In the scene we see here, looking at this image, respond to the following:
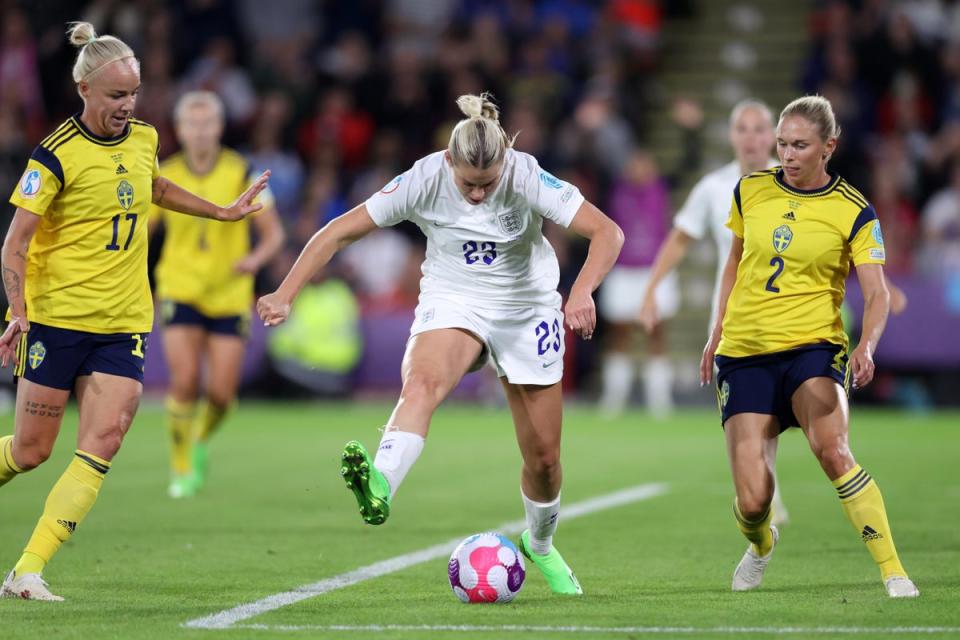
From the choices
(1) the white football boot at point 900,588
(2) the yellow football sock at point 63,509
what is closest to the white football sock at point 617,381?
(1) the white football boot at point 900,588

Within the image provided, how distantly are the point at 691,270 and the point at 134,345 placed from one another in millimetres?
15138

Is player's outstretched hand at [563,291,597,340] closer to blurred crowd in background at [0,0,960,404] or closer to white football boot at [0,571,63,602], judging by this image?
white football boot at [0,571,63,602]

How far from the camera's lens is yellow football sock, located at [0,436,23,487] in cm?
702

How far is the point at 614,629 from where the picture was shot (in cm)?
597

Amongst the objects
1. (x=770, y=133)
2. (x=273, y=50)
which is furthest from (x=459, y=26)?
(x=770, y=133)

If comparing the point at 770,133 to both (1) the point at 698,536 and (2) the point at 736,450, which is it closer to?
(1) the point at 698,536

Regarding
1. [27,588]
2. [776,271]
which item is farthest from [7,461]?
[776,271]

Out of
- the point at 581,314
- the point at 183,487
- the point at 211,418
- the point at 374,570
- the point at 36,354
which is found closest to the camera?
the point at 581,314

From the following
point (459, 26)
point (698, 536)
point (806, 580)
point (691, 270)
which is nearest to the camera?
point (806, 580)

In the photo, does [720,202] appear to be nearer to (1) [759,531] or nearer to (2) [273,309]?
(1) [759,531]

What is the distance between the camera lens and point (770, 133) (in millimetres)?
9359

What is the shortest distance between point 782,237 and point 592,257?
0.85 meters

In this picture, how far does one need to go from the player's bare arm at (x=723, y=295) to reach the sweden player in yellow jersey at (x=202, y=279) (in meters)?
4.47

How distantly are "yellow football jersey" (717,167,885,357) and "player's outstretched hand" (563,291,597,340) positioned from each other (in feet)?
2.93
